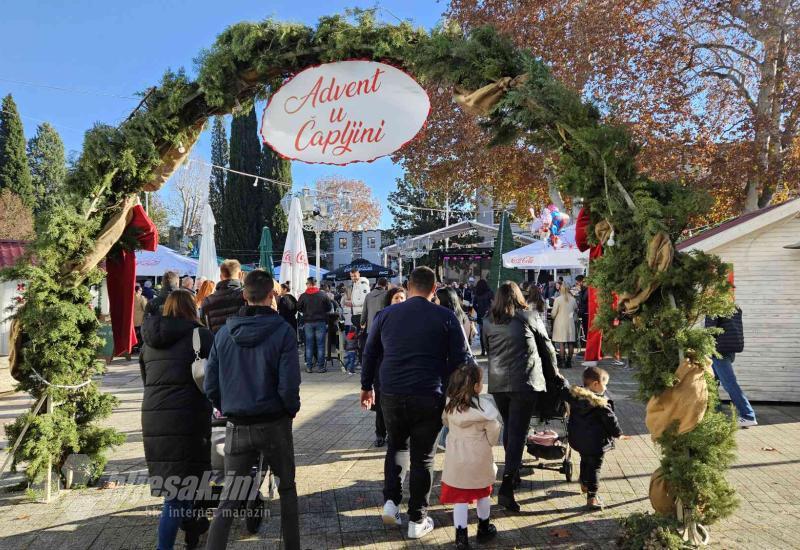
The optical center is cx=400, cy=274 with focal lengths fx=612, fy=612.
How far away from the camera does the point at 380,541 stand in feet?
13.8

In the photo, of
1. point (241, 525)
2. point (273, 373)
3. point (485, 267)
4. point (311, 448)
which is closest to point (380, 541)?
point (241, 525)

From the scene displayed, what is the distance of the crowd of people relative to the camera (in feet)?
11.7

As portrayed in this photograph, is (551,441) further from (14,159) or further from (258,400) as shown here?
(14,159)

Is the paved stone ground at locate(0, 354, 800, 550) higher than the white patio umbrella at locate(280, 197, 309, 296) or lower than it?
lower

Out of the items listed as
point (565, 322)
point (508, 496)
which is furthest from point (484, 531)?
point (565, 322)

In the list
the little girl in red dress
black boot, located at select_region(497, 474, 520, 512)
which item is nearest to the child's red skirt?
the little girl in red dress

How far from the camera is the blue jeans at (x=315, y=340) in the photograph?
40.4ft

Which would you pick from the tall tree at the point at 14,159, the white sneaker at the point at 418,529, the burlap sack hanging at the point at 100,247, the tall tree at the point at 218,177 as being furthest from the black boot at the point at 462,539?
the tall tree at the point at 14,159

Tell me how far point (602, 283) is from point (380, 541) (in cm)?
234

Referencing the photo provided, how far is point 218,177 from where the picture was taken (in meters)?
49.4

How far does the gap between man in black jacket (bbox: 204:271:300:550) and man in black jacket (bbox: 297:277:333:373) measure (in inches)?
337

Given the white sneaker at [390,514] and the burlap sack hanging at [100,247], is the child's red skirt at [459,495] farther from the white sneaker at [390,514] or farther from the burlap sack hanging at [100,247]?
the burlap sack hanging at [100,247]

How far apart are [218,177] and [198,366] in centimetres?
4816

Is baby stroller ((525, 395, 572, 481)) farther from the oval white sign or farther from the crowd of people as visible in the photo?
the oval white sign
